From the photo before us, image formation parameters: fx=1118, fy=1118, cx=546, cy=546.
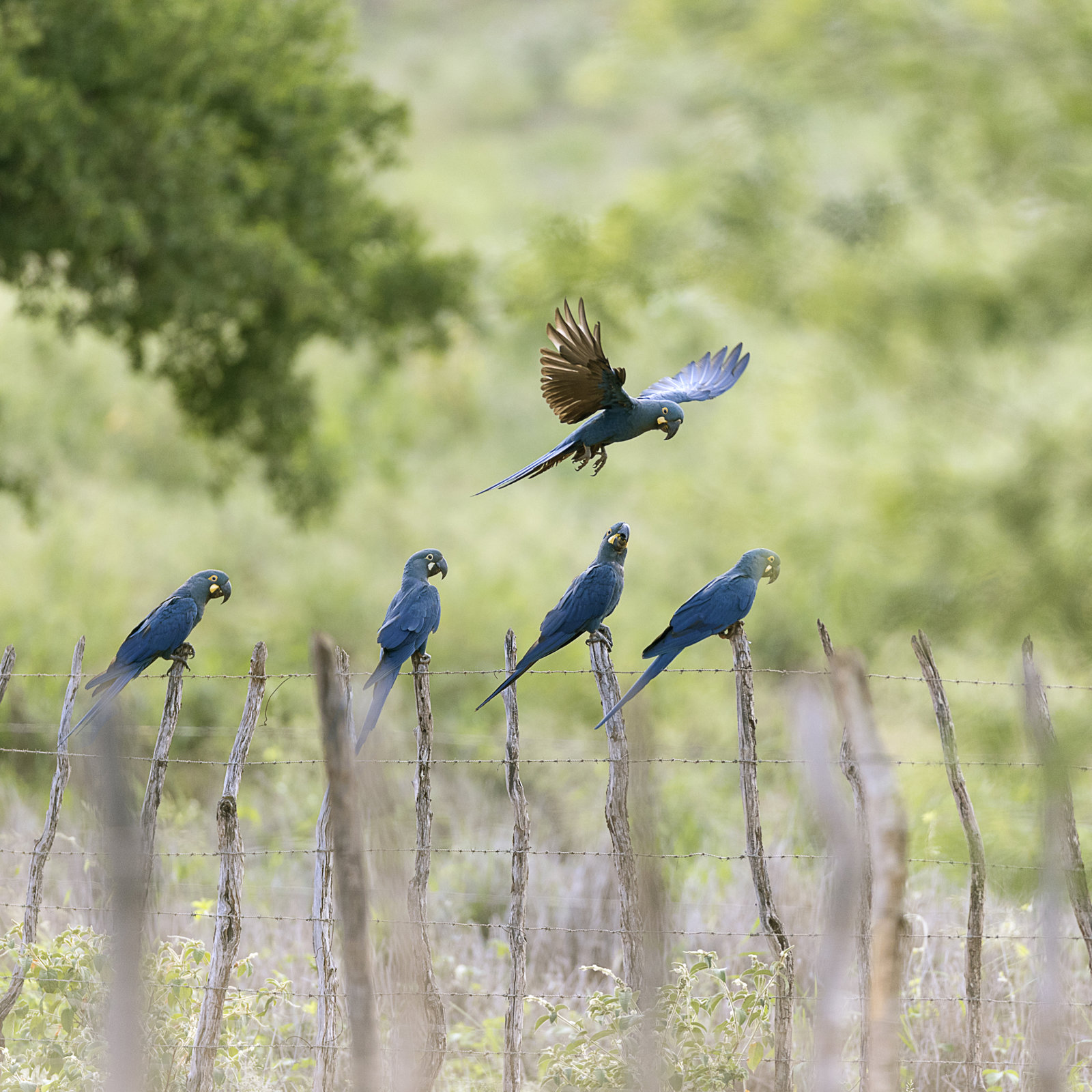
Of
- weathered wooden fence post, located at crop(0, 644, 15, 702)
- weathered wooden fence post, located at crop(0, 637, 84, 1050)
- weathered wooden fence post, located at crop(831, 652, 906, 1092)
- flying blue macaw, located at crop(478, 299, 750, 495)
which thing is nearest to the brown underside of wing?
flying blue macaw, located at crop(478, 299, 750, 495)

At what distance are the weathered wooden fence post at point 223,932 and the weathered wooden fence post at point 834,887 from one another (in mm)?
1519

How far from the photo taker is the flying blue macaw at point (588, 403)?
244 centimetres

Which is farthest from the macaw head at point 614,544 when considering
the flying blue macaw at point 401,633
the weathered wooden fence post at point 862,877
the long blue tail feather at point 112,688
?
the long blue tail feather at point 112,688

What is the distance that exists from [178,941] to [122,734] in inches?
85.0

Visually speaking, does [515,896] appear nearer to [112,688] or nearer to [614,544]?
[614,544]

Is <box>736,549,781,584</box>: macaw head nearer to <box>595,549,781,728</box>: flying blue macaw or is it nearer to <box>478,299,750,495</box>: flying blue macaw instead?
<box>595,549,781,728</box>: flying blue macaw

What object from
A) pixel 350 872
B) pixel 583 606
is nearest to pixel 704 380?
pixel 583 606

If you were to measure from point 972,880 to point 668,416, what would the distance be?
1622 millimetres

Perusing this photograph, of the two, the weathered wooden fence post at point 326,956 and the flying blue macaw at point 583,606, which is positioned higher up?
the flying blue macaw at point 583,606

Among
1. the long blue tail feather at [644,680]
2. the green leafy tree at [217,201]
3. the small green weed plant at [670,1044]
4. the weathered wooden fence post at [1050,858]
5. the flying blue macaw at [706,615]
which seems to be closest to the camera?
the weathered wooden fence post at [1050,858]

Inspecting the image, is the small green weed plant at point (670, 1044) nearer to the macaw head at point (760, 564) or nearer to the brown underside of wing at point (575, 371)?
the macaw head at point (760, 564)

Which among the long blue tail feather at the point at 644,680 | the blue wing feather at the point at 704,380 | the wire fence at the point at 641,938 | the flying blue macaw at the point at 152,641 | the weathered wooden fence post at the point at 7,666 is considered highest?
the blue wing feather at the point at 704,380

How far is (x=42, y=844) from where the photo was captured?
3260 mm

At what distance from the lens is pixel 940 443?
7621 millimetres
